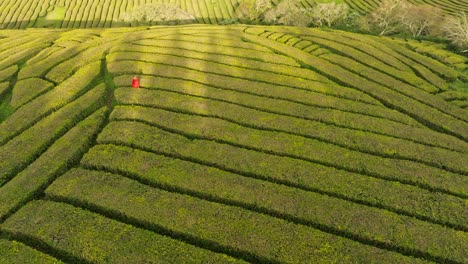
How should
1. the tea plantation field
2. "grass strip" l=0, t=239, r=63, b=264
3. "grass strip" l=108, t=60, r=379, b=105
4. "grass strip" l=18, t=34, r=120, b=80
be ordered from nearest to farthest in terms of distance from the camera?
"grass strip" l=0, t=239, r=63, b=264 → the tea plantation field → "grass strip" l=108, t=60, r=379, b=105 → "grass strip" l=18, t=34, r=120, b=80

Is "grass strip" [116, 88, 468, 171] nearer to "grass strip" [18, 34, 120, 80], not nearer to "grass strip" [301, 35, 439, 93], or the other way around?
"grass strip" [18, 34, 120, 80]

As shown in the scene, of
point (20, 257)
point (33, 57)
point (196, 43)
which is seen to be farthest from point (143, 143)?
point (33, 57)

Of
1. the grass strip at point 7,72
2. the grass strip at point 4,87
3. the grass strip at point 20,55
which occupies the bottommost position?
the grass strip at point 4,87

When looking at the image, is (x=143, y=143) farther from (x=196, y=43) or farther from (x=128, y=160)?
(x=196, y=43)

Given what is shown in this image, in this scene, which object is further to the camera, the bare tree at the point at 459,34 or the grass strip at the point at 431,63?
the bare tree at the point at 459,34

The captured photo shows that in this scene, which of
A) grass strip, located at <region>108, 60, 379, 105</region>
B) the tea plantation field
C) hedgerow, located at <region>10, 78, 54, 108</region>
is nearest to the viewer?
the tea plantation field

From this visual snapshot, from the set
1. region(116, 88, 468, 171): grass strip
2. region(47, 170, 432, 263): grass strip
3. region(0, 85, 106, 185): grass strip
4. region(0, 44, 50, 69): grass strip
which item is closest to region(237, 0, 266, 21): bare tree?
region(0, 44, 50, 69): grass strip

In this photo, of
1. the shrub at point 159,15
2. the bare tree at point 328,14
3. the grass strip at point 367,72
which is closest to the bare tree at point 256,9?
the shrub at point 159,15

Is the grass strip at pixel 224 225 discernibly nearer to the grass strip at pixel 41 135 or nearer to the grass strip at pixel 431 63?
the grass strip at pixel 41 135
